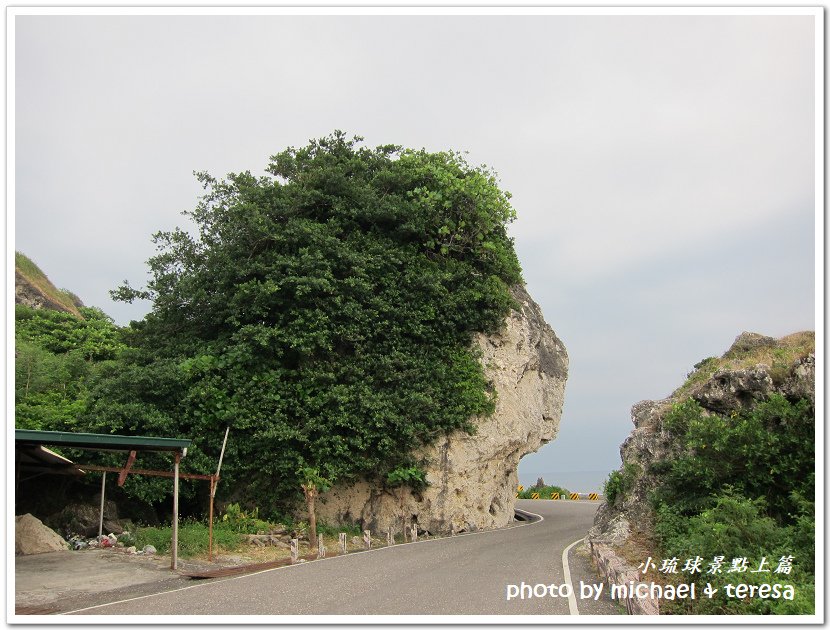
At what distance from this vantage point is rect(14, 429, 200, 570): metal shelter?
42.4 ft

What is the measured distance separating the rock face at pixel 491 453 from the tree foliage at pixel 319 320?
2.56ft

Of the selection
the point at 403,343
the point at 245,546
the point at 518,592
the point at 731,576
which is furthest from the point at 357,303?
the point at 731,576

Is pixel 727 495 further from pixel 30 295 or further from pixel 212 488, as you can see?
pixel 30 295

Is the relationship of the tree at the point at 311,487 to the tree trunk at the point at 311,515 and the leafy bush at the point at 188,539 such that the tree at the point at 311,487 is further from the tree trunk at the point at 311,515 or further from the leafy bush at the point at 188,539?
the leafy bush at the point at 188,539

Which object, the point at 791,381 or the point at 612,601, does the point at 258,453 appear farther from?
the point at 791,381

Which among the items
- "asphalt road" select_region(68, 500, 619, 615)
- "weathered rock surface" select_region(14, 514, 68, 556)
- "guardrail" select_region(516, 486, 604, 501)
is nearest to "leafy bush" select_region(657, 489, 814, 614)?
"asphalt road" select_region(68, 500, 619, 615)

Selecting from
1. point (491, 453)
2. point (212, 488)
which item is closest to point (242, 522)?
point (212, 488)

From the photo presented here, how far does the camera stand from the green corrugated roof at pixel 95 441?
12.7 metres

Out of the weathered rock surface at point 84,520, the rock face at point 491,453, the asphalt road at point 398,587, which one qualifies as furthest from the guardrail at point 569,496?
the weathered rock surface at point 84,520

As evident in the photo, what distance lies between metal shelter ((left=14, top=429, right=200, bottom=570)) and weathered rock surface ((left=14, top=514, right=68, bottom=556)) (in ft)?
4.89

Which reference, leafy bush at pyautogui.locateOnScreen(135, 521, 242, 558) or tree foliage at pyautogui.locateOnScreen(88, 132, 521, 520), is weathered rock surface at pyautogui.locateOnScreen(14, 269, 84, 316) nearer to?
tree foliage at pyautogui.locateOnScreen(88, 132, 521, 520)

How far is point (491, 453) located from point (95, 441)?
1331 cm

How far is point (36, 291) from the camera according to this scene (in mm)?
34375

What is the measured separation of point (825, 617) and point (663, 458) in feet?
25.5
